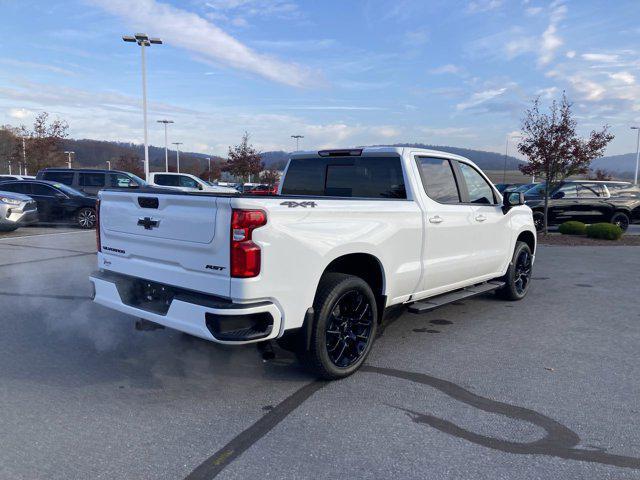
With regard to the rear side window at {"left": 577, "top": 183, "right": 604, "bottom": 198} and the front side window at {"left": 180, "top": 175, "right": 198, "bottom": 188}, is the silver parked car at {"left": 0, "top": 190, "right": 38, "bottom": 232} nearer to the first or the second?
the front side window at {"left": 180, "top": 175, "right": 198, "bottom": 188}

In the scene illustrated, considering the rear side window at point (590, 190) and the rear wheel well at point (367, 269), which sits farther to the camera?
the rear side window at point (590, 190)

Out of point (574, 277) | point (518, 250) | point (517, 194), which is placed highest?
point (517, 194)

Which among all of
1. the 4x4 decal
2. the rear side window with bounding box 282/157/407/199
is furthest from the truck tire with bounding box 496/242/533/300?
the 4x4 decal

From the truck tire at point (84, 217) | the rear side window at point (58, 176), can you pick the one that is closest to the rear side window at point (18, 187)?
the truck tire at point (84, 217)

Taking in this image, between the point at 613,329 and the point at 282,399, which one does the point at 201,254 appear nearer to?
the point at 282,399

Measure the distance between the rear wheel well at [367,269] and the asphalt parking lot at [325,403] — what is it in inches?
24.2

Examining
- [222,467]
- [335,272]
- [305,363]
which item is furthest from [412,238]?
[222,467]

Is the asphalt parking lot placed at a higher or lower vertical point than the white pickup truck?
lower

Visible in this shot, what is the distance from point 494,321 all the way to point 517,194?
1.62 meters

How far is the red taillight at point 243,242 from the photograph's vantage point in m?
3.41

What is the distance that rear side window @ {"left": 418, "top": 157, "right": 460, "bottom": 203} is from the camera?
5.24m

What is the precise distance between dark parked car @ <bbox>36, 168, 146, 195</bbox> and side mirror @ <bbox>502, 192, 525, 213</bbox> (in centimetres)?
1455

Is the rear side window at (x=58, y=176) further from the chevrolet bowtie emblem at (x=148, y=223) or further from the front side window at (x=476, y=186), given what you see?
the chevrolet bowtie emblem at (x=148, y=223)

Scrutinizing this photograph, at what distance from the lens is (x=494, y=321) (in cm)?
612
